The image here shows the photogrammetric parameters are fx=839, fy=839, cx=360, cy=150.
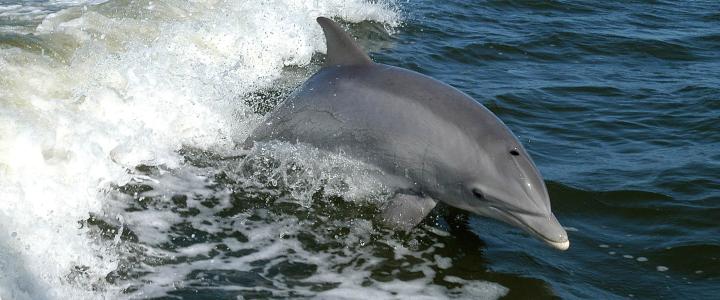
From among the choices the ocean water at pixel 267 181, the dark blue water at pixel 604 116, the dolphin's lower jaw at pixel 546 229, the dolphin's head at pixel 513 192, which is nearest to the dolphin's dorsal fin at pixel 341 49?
the ocean water at pixel 267 181

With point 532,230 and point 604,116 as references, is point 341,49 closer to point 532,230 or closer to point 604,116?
point 532,230

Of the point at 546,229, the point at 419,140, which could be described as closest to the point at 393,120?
the point at 419,140

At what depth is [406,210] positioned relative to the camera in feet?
23.7

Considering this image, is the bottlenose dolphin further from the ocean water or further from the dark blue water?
the dark blue water

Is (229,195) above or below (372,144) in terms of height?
below

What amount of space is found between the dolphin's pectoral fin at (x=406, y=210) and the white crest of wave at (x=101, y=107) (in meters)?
2.32

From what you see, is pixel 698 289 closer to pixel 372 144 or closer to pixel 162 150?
pixel 372 144

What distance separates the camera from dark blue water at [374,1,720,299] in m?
7.08

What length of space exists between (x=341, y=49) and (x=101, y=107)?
2825mm

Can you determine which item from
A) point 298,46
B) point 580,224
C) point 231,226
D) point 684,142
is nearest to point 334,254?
point 231,226

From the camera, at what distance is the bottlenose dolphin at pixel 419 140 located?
6797mm

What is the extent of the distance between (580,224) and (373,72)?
2405 mm

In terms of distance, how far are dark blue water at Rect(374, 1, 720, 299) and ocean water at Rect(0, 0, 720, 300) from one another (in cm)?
4

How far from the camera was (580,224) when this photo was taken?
786 centimetres
